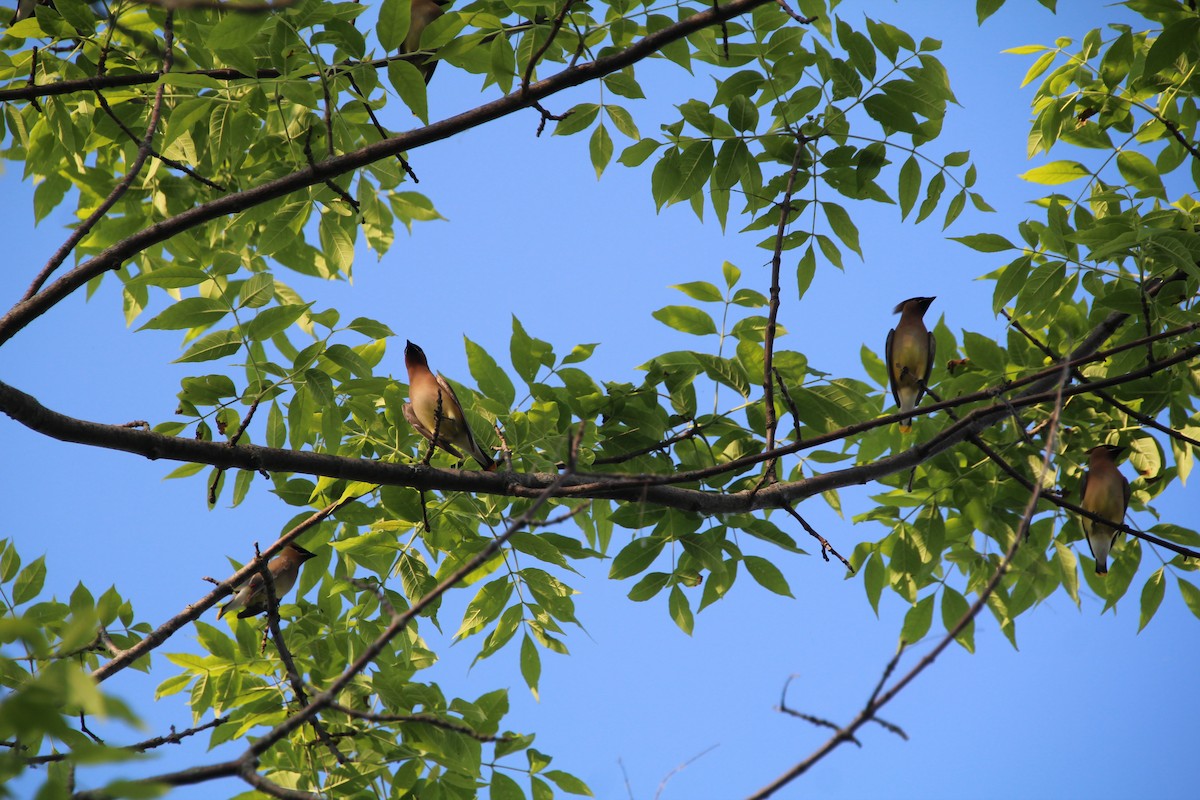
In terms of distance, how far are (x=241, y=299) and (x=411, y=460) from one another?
0.93 metres

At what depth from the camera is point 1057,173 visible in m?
4.25

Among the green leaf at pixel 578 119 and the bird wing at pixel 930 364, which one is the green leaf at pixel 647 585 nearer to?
the bird wing at pixel 930 364

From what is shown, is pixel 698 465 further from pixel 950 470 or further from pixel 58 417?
pixel 58 417

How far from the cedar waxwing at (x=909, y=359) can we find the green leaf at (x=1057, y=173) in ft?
2.66

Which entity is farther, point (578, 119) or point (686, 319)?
point (578, 119)

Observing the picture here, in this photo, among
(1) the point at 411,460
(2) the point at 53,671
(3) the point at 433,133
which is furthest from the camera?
(1) the point at 411,460

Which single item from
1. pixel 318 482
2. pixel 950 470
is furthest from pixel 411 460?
pixel 950 470

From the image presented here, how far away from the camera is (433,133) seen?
304cm

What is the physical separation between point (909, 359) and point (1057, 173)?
105 centimetres

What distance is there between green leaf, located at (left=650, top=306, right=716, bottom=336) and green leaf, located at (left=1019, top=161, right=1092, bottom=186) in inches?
65.2

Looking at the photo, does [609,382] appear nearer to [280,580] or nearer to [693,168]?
[693,168]

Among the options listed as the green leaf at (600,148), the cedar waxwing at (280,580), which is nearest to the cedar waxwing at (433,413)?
the green leaf at (600,148)

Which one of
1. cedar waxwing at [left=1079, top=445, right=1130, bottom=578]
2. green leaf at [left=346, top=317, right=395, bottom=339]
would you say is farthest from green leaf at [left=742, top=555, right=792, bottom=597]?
green leaf at [left=346, top=317, right=395, bottom=339]

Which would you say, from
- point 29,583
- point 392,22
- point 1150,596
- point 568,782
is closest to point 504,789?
point 568,782
